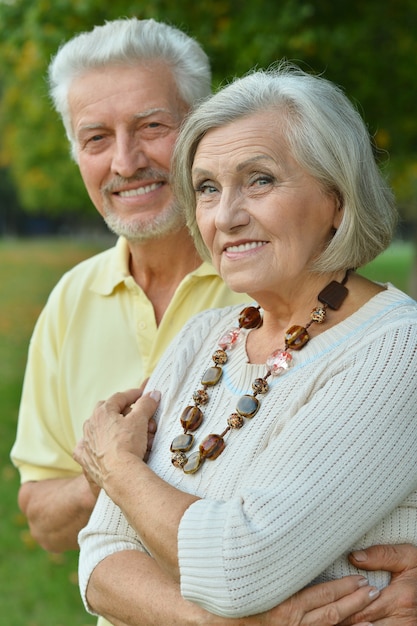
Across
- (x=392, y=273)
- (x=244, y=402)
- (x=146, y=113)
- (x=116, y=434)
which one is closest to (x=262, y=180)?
(x=244, y=402)

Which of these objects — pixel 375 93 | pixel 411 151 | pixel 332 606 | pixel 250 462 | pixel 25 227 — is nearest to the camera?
pixel 332 606

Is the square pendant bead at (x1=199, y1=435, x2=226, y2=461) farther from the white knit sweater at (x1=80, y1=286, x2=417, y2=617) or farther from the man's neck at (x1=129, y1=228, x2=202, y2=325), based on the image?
the man's neck at (x1=129, y1=228, x2=202, y2=325)

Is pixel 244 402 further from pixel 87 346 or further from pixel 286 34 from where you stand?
pixel 286 34

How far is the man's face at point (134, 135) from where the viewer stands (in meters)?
3.12

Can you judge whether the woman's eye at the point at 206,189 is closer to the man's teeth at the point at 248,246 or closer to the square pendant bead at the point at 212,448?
the man's teeth at the point at 248,246

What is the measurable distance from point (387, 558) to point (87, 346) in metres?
1.54

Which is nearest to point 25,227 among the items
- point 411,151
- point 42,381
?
point 411,151

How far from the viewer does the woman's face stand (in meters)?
2.27

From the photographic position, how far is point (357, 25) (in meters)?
7.33

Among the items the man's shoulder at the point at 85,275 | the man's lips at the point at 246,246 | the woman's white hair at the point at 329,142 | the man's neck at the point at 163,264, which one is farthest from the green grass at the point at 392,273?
the man's lips at the point at 246,246

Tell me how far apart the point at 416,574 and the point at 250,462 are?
19.0 inches

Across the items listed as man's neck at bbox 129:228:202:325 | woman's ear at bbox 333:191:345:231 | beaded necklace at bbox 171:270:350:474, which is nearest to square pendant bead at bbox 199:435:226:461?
beaded necklace at bbox 171:270:350:474

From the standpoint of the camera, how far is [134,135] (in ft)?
10.4

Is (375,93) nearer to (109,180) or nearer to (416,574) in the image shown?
(109,180)
